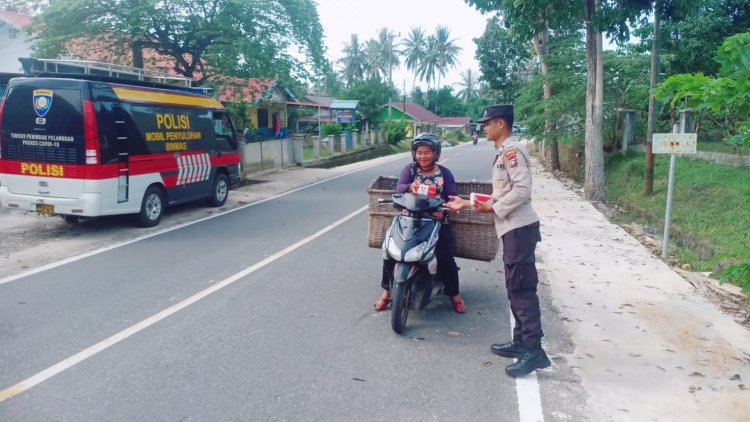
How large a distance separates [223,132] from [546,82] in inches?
480

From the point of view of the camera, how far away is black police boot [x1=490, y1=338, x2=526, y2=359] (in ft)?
15.5

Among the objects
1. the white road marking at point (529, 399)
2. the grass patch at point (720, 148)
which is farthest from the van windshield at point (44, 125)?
the grass patch at point (720, 148)

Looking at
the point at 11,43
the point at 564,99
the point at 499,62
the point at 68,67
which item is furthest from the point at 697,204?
the point at 11,43

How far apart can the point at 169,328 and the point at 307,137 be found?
3549 cm

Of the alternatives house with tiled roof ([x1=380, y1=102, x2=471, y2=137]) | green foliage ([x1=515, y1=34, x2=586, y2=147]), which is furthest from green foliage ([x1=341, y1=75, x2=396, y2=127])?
green foliage ([x1=515, y1=34, x2=586, y2=147])

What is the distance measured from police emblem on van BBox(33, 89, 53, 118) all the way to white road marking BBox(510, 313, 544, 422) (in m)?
8.70

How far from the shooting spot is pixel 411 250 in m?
5.07

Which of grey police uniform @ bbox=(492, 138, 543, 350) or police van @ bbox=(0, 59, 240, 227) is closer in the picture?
grey police uniform @ bbox=(492, 138, 543, 350)

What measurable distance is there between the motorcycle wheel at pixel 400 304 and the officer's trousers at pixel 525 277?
986mm

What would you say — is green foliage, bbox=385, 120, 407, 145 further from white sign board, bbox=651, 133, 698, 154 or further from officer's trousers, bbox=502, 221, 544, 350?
officer's trousers, bbox=502, 221, 544, 350

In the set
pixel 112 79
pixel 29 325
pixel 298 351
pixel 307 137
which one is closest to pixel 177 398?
pixel 298 351

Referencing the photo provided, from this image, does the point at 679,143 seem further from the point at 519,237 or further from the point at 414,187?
the point at 519,237

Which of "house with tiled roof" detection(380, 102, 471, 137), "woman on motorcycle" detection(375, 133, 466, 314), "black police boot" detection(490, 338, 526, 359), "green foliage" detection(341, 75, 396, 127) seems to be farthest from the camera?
"house with tiled roof" detection(380, 102, 471, 137)

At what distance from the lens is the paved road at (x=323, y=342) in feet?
12.9
